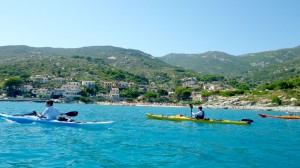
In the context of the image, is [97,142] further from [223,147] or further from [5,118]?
[5,118]

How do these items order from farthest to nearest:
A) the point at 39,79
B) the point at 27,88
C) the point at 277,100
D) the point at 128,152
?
1. the point at 39,79
2. the point at 27,88
3. the point at 277,100
4. the point at 128,152

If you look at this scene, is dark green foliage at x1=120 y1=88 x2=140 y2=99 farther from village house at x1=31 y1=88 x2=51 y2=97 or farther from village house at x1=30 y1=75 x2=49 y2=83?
village house at x1=30 y1=75 x2=49 y2=83

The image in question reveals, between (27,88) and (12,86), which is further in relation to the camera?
(27,88)

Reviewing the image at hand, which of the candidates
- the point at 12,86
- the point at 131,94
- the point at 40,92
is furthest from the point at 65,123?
the point at 131,94

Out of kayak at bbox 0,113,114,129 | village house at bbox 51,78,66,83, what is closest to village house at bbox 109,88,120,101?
village house at bbox 51,78,66,83

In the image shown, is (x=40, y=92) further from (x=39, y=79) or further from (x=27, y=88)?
(x=39, y=79)

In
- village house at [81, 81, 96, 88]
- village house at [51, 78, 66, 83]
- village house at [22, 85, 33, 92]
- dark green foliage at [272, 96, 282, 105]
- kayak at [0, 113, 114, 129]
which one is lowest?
dark green foliage at [272, 96, 282, 105]

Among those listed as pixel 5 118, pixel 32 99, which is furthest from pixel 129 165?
pixel 32 99

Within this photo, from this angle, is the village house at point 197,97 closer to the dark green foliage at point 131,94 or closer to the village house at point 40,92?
the dark green foliage at point 131,94

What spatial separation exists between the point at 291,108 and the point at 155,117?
58702mm

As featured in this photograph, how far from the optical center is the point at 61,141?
1561 cm

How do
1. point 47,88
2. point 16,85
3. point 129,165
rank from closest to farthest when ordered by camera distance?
point 129,165
point 16,85
point 47,88

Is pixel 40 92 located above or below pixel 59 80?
below

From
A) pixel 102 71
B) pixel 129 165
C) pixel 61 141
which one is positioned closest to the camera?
pixel 129 165
